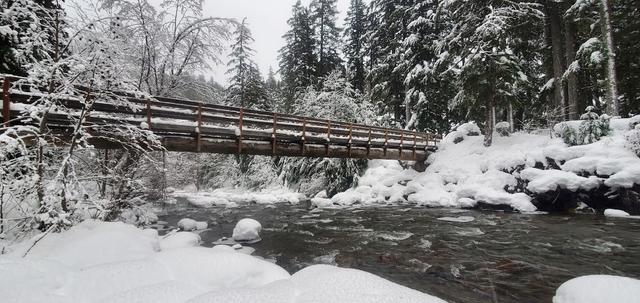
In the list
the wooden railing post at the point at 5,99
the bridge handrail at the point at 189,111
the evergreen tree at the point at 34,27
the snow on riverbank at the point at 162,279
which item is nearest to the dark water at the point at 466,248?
the snow on riverbank at the point at 162,279

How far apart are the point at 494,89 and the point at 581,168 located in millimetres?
5950

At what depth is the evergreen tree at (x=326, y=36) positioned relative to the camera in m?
29.3

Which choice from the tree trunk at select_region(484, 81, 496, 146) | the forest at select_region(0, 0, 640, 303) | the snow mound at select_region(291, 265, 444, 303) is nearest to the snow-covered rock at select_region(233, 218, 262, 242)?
the forest at select_region(0, 0, 640, 303)

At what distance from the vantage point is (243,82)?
2814cm

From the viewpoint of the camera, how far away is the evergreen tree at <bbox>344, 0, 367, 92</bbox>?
1237 inches

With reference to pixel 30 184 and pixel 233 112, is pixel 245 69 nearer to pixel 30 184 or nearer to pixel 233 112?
pixel 233 112

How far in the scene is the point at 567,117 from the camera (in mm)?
16172

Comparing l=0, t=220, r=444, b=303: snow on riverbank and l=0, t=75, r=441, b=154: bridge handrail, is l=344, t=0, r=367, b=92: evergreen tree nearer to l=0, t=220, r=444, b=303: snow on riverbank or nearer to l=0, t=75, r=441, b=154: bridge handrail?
l=0, t=75, r=441, b=154: bridge handrail

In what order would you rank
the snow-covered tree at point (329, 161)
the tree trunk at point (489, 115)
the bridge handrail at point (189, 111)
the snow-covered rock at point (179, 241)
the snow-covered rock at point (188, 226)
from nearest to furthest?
the bridge handrail at point (189, 111) < the snow-covered rock at point (179, 241) < the snow-covered rock at point (188, 226) < the tree trunk at point (489, 115) < the snow-covered tree at point (329, 161)

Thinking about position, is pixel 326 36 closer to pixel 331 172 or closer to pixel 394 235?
pixel 331 172

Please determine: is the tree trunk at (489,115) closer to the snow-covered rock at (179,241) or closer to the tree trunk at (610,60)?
the tree trunk at (610,60)

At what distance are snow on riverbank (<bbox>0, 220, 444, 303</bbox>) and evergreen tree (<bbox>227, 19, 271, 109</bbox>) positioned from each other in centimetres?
2394

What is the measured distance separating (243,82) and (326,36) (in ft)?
29.7

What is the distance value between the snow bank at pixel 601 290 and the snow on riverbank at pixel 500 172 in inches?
345
